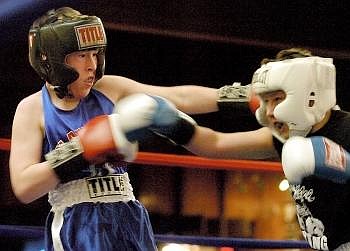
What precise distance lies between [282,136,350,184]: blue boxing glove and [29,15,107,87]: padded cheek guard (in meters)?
0.49

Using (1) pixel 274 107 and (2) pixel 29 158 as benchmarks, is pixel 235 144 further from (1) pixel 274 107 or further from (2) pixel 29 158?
(2) pixel 29 158

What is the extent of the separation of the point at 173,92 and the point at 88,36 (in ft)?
0.87

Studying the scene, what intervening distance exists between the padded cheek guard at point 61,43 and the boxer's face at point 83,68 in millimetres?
20

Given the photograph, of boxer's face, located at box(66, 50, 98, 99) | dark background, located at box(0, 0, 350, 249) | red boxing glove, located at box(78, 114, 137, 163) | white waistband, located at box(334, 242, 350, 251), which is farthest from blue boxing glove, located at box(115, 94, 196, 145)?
dark background, located at box(0, 0, 350, 249)

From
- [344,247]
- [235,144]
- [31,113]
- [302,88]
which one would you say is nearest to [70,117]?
[31,113]

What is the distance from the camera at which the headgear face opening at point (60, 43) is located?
5.45ft

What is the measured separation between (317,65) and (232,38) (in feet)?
8.15

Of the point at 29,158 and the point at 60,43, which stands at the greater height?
the point at 60,43

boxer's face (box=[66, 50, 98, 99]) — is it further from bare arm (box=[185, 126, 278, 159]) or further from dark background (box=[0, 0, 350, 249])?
dark background (box=[0, 0, 350, 249])

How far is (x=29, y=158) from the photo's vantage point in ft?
5.37

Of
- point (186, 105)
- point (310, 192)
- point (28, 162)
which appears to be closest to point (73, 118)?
point (28, 162)

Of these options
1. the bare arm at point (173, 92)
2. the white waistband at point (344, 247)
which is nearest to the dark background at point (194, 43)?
the bare arm at point (173, 92)

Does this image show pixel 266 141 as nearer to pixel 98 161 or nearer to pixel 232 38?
pixel 98 161

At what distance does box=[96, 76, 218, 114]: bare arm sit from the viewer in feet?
5.88
